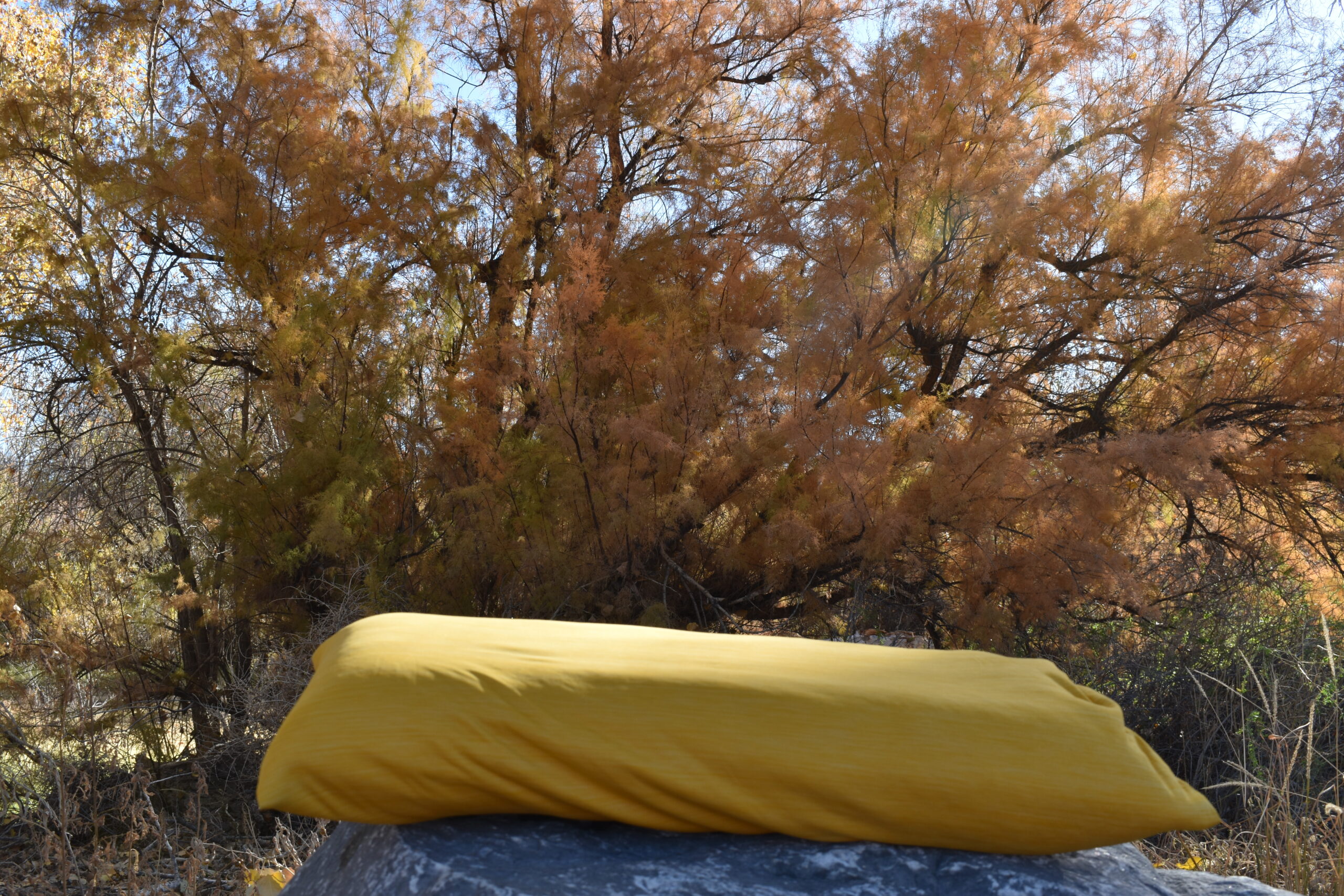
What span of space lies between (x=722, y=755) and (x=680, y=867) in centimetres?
16

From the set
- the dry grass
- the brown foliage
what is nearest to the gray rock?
the dry grass

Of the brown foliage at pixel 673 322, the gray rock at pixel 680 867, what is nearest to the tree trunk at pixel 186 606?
the brown foliage at pixel 673 322

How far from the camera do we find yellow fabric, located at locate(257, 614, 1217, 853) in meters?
1.29

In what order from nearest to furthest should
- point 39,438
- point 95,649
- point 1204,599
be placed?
point 1204,599, point 95,649, point 39,438

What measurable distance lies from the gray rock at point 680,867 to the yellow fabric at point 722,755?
0.03 metres

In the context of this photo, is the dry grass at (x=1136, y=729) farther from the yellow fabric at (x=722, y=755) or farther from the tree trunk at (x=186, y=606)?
the yellow fabric at (x=722, y=755)

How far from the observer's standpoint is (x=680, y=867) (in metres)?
1.31

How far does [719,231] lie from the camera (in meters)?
5.23

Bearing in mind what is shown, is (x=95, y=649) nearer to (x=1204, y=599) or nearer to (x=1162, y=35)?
(x=1204, y=599)

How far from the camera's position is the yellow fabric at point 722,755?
4.23 feet

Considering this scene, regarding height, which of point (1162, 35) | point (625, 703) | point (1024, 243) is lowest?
point (625, 703)

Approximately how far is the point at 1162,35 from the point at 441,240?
143 inches

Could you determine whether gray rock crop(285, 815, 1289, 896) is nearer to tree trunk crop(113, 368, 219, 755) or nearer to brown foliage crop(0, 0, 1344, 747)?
brown foliage crop(0, 0, 1344, 747)

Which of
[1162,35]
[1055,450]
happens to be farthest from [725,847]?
[1162,35]
